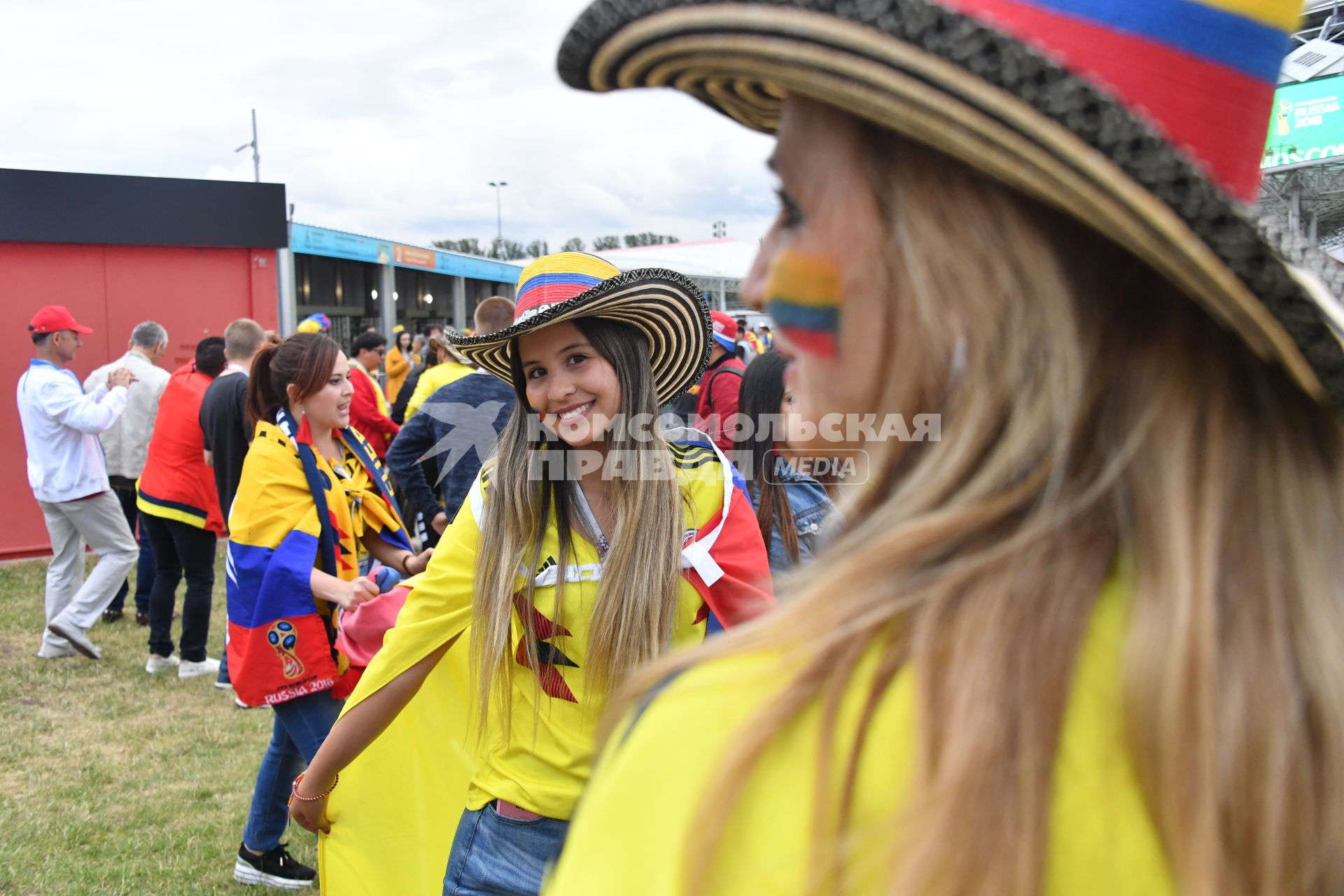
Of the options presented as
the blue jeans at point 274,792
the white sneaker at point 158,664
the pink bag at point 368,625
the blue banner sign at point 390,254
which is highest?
the blue banner sign at point 390,254

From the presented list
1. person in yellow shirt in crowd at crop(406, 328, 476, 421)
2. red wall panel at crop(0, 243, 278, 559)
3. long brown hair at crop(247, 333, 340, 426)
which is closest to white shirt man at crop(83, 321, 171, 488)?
red wall panel at crop(0, 243, 278, 559)

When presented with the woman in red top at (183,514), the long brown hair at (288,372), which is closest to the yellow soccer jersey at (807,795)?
the long brown hair at (288,372)

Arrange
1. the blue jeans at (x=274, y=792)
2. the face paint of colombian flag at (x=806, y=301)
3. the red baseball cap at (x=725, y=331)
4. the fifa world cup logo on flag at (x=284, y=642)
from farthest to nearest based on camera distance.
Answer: the red baseball cap at (x=725, y=331), the blue jeans at (x=274, y=792), the fifa world cup logo on flag at (x=284, y=642), the face paint of colombian flag at (x=806, y=301)

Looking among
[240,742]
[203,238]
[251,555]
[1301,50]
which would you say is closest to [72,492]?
[240,742]

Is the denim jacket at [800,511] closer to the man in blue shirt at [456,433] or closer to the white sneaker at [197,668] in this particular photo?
the man in blue shirt at [456,433]

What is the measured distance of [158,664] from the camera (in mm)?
6281

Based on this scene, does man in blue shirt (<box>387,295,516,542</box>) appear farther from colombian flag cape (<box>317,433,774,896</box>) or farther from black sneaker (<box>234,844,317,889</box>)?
colombian flag cape (<box>317,433,774,896</box>)

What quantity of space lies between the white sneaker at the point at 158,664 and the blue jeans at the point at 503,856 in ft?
16.7

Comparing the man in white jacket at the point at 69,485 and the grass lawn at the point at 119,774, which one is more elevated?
the man in white jacket at the point at 69,485

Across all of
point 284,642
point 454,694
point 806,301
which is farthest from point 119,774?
point 806,301

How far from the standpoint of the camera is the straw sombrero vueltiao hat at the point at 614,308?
2350mm

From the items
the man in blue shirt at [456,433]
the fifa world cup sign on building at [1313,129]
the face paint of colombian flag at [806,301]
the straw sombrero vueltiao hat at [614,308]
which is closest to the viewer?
the face paint of colombian flag at [806,301]

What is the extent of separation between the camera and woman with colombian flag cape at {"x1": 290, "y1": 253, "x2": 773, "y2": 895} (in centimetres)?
207
